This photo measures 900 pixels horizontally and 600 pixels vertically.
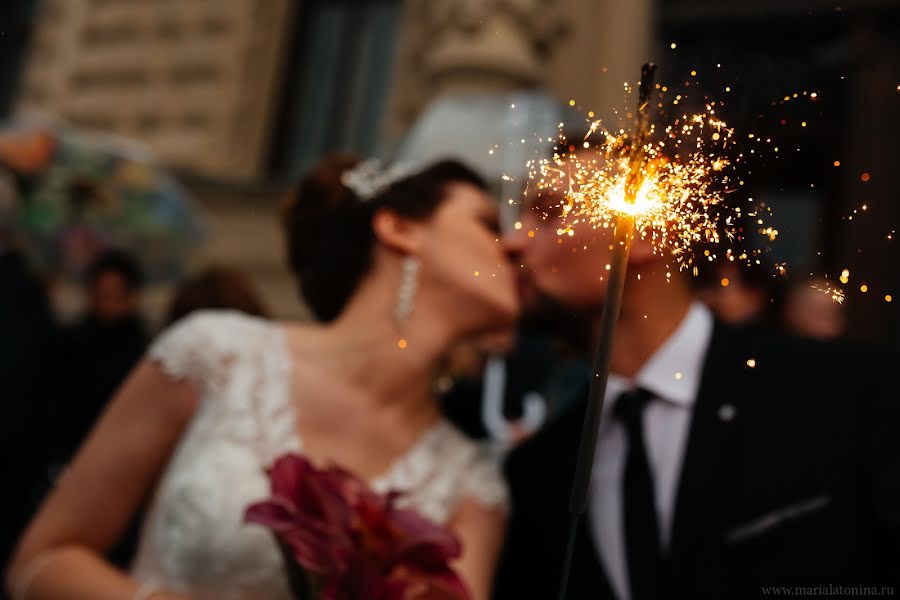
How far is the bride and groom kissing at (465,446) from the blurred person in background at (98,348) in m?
1.51

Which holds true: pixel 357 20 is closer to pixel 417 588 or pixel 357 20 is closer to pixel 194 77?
pixel 194 77

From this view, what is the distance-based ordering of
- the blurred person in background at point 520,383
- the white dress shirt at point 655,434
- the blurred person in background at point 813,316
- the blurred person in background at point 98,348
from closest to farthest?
the white dress shirt at point 655,434 → the blurred person in background at point 520,383 → the blurred person in background at point 813,316 → the blurred person in background at point 98,348

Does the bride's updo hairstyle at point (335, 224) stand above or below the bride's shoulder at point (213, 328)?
above

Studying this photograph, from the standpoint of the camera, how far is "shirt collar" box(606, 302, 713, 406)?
1442 millimetres

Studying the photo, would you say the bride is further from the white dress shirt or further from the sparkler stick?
the sparkler stick

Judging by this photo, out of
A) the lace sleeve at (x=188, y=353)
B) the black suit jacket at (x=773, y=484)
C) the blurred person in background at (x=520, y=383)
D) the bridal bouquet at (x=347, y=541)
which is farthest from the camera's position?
the blurred person in background at (x=520, y=383)

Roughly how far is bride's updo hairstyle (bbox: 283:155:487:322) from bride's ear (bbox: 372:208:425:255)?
0.6 inches

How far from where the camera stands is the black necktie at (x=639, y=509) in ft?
4.23

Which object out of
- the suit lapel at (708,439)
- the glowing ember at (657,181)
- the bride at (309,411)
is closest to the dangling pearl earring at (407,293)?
the bride at (309,411)

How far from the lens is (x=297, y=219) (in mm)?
1877

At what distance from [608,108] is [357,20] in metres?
7.23

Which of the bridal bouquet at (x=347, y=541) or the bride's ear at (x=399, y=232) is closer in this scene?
the bridal bouquet at (x=347, y=541)

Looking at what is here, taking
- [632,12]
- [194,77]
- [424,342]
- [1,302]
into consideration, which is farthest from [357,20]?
[424,342]

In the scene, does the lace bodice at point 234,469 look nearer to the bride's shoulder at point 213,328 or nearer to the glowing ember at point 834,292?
the bride's shoulder at point 213,328
